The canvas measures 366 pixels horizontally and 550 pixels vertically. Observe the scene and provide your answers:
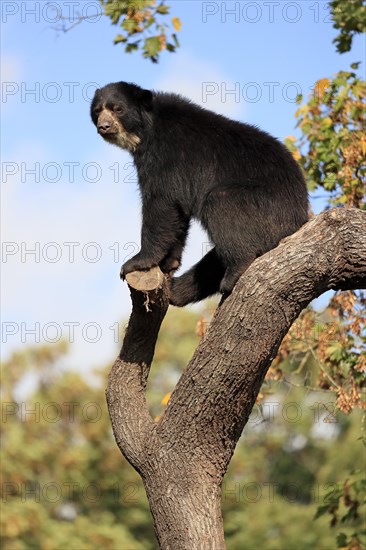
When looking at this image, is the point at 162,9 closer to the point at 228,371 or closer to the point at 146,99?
the point at 146,99

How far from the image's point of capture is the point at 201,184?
5867mm

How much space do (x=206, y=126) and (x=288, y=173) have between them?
706 millimetres

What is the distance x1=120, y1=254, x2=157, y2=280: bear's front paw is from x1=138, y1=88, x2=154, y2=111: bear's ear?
1.29 meters

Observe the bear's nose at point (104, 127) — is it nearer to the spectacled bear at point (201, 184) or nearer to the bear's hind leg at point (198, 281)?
the spectacled bear at point (201, 184)

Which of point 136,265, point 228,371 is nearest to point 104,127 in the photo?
point 136,265

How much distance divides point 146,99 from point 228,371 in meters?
2.34

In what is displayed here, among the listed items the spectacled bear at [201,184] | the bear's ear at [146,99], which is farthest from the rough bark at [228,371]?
the bear's ear at [146,99]

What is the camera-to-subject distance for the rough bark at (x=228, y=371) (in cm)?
499

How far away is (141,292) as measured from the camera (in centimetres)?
545

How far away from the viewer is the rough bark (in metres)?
4.99

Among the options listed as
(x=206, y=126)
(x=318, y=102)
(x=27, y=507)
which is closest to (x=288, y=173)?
(x=206, y=126)

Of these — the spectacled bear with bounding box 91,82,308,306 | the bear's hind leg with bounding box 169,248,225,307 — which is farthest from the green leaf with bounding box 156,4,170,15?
the bear's hind leg with bounding box 169,248,225,307

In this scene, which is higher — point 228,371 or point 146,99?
point 146,99

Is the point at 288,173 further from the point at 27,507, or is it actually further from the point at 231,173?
the point at 27,507
